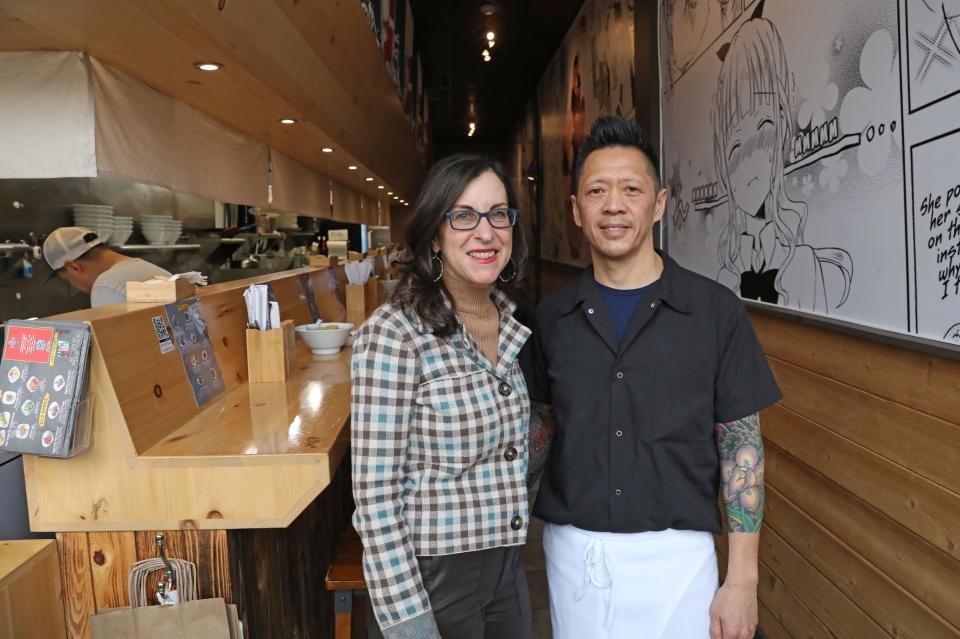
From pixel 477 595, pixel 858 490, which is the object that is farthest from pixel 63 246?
pixel 858 490

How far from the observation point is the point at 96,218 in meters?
4.33

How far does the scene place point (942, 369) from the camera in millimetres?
1599

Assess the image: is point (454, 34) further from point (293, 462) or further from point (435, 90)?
point (293, 462)

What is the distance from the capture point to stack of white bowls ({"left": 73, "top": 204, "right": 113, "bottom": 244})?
429 cm

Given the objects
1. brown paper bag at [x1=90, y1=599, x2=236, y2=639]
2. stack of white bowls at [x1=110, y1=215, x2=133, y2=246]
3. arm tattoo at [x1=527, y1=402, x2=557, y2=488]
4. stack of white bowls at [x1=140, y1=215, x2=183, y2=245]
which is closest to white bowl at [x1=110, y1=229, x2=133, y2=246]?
stack of white bowls at [x1=110, y1=215, x2=133, y2=246]

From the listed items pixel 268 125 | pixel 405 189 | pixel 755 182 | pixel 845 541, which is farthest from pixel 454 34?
pixel 845 541

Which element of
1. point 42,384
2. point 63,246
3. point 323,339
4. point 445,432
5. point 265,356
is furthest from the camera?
point 63,246

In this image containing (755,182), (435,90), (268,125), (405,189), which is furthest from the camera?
(435,90)

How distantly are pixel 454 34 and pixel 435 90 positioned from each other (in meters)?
2.79

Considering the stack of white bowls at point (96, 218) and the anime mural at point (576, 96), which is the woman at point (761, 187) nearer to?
the anime mural at point (576, 96)

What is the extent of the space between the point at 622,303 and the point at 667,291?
0.11m

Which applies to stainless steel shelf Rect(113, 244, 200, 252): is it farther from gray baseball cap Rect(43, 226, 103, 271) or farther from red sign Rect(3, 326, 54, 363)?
red sign Rect(3, 326, 54, 363)

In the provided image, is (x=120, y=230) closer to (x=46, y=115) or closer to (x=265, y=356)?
(x=46, y=115)

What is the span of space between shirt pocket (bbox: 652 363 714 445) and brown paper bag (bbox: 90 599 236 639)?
3.41ft
